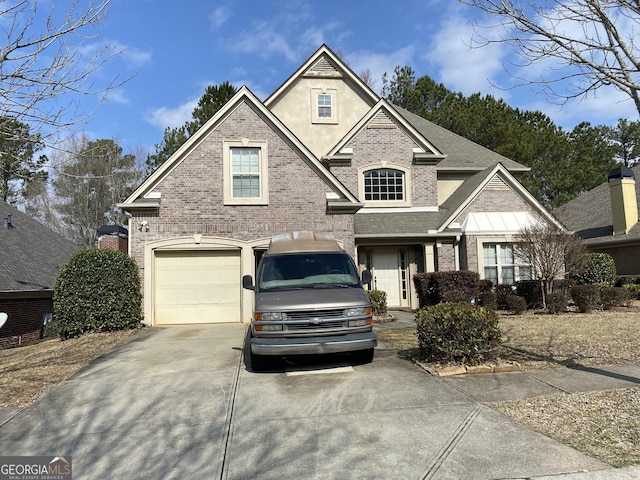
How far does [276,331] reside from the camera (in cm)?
708

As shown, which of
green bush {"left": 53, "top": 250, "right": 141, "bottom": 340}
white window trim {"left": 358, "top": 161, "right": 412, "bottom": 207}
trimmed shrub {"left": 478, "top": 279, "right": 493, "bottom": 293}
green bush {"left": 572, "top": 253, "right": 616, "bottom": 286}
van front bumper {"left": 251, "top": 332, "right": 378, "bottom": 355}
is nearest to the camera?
van front bumper {"left": 251, "top": 332, "right": 378, "bottom": 355}

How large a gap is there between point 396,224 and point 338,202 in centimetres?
339

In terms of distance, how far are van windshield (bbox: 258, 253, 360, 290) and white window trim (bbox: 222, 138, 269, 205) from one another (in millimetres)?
5425

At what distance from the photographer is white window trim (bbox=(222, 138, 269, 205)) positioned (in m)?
13.8

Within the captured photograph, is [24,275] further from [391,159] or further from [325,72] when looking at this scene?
[391,159]

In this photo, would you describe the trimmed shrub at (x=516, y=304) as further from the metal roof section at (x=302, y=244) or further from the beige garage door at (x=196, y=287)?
the beige garage door at (x=196, y=287)

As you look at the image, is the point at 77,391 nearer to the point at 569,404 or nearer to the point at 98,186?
the point at 569,404

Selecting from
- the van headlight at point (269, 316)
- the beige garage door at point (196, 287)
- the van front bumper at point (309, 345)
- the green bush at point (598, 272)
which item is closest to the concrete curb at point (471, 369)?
the van front bumper at point (309, 345)

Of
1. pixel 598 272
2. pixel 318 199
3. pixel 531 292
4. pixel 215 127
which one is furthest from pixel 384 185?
pixel 598 272

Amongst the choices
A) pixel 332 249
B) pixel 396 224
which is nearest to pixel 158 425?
pixel 332 249

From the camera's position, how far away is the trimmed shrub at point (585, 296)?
1403cm

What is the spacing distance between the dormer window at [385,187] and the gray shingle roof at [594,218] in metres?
10.5

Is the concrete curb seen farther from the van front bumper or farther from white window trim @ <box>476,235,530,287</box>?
white window trim @ <box>476,235,530,287</box>

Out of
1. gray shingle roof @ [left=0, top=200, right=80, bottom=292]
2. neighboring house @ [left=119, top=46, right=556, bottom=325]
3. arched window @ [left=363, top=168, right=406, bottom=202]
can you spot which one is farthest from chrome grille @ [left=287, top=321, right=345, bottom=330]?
gray shingle roof @ [left=0, top=200, right=80, bottom=292]
